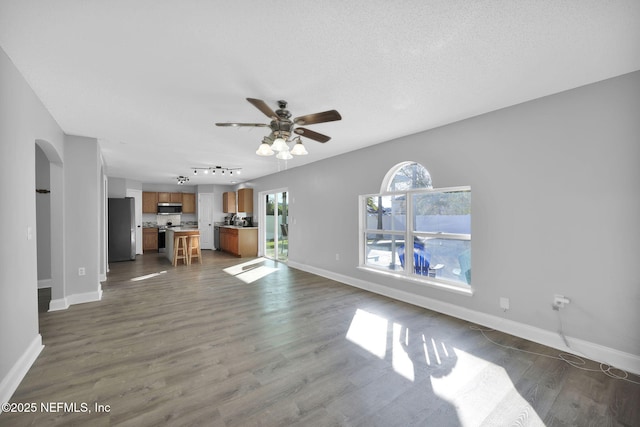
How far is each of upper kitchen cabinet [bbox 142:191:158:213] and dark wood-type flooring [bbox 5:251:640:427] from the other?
673 cm

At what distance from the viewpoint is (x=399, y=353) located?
2475mm

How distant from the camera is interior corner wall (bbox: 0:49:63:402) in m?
1.85

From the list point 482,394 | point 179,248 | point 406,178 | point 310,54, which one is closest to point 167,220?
point 179,248

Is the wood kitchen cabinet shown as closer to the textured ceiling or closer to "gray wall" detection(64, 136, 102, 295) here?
"gray wall" detection(64, 136, 102, 295)

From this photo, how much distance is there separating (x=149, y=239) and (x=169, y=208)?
51.0 inches

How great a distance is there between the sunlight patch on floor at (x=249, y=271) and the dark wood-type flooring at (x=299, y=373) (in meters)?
1.77

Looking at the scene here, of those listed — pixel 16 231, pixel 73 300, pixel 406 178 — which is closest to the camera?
pixel 16 231

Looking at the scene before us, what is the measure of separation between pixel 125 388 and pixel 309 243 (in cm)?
429

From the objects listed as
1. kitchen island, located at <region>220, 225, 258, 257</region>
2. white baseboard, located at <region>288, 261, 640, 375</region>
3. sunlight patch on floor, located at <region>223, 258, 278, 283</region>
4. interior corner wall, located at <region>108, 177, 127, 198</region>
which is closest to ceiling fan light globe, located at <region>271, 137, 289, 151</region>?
white baseboard, located at <region>288, 261, 640, 375</region>

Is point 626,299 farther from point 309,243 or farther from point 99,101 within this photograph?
point 99,101

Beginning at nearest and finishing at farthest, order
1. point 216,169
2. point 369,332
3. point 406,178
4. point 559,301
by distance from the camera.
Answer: point 559,301
point 369,332
point 406,178
point 216,169

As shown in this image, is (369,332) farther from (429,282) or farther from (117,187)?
(117,187)

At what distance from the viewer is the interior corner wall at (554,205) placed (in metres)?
2.23

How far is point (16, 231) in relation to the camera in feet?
6.71
